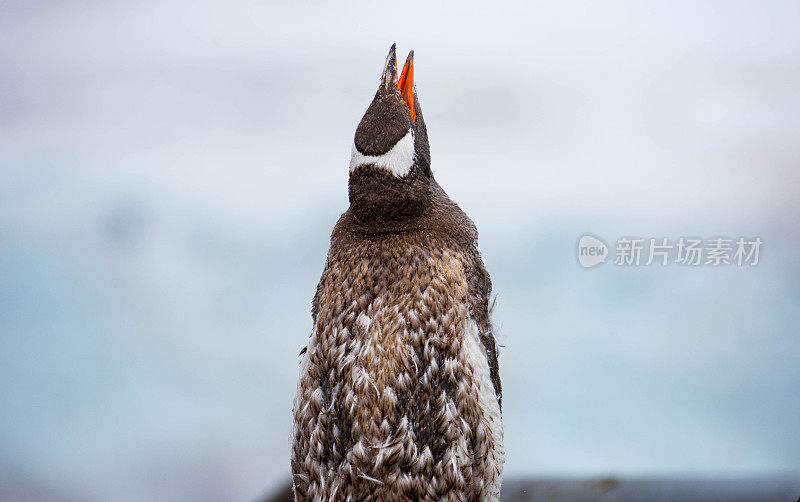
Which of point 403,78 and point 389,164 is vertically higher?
point 403,78

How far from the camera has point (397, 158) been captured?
39.9 inches

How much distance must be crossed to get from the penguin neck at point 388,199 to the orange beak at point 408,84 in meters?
0.13

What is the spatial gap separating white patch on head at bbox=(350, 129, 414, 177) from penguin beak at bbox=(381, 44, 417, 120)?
0.07m

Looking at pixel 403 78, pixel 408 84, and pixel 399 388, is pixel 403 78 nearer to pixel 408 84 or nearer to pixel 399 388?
pixel 408 84

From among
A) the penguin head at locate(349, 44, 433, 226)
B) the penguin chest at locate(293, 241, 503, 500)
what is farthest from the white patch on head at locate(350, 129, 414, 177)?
the penguin chest at locate(293, 241, 503, 500)

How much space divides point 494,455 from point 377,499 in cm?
20

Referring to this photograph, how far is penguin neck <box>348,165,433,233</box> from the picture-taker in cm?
102

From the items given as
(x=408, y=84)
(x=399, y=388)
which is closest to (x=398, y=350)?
(x=399, y=388)

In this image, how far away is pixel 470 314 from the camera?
1022 millimetres

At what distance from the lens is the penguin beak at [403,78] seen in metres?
1.06

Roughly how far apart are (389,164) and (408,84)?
0.58 ft

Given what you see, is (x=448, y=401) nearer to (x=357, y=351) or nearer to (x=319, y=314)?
(x=357, y=351)

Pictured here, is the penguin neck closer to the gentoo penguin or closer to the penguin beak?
the gentoo penguin

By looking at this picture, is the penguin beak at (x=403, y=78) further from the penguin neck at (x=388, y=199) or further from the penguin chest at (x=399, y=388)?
the penguin chest at (x=399, y=388)
